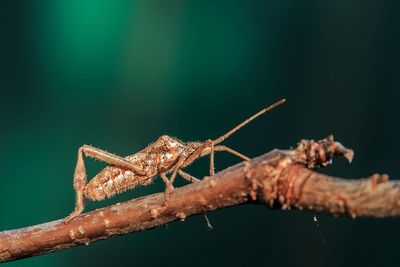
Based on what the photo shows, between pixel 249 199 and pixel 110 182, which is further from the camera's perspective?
pixel 110 182

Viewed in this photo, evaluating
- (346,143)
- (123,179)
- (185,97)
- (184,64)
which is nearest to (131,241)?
(185,97)

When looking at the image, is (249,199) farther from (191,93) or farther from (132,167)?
(191,93)

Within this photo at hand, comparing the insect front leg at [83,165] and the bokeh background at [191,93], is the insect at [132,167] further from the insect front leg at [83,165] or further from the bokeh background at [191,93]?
the bokeh background at [191,93]

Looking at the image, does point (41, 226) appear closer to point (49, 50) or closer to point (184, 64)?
point (184, 64)

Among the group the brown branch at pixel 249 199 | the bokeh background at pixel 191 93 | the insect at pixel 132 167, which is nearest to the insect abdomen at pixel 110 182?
the insect at pixel 132 167

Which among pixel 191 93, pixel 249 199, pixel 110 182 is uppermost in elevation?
pixel 191 93

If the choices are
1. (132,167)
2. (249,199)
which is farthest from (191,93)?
(249,199)

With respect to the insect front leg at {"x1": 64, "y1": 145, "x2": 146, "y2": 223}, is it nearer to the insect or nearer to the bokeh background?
the insect
